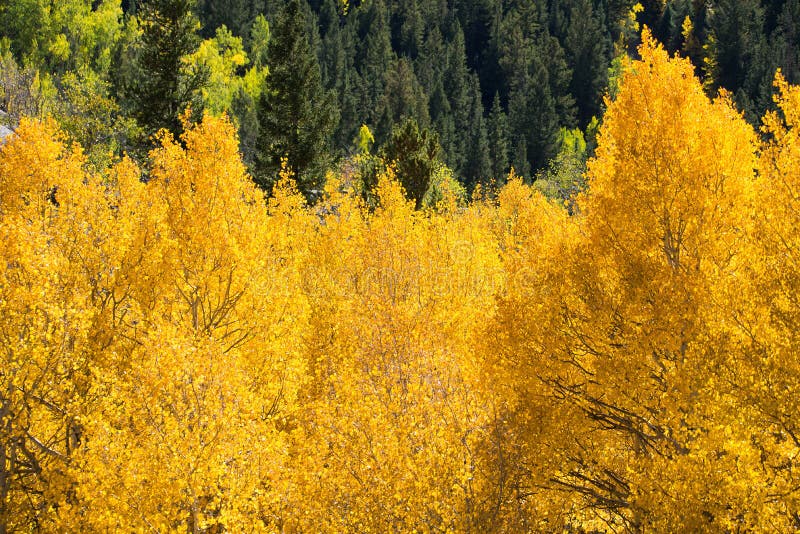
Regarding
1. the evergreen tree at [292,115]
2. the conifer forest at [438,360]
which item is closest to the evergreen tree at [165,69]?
the evergreen tree at [292,115]

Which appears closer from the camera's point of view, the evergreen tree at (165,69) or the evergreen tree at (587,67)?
the evergreen tree at (165,69)

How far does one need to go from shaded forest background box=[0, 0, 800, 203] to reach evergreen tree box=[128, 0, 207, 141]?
0.31 feet

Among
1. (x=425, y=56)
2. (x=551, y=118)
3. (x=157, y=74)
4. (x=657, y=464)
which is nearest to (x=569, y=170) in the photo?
(x=551, y=118)

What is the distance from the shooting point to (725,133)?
627 inches

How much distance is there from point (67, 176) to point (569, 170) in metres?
72.9

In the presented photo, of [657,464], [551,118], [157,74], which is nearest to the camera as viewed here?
[657,464]

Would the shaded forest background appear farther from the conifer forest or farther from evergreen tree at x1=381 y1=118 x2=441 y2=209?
the conifer forest

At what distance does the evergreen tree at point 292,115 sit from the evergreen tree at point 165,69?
19.9 ft

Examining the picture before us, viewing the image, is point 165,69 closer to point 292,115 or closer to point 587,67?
point 292,115

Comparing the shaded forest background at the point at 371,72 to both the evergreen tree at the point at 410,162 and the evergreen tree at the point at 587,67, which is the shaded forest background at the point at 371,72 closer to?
the evergreen tree at the point at 410,162

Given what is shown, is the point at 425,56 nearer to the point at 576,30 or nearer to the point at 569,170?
the point at 576,30

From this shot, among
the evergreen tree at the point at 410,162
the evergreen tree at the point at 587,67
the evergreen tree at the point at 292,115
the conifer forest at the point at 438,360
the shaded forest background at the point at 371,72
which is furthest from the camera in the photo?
the evergreen tree at the point at 587,67

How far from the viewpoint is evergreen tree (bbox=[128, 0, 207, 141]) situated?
42.2m

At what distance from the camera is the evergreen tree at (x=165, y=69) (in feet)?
139
